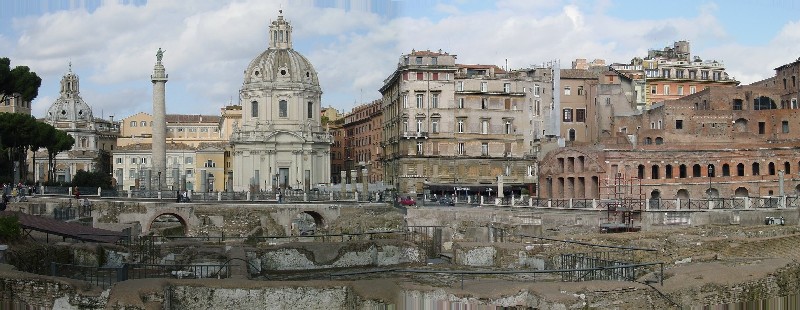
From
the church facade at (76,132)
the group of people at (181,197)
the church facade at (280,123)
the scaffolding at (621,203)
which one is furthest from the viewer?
the church facade at (76,132)

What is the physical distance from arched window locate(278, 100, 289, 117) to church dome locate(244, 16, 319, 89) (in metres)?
1.98

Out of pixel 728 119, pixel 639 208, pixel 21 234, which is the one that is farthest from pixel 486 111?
pixel 21 234

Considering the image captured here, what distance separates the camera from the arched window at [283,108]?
93312 millimetres

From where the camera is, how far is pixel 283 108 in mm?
93500

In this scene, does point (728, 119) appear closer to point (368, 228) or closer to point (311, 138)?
point (368, 228)

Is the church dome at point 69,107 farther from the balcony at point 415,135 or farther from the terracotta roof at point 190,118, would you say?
the balcony at point 415,135

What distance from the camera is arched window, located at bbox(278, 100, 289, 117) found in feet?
306

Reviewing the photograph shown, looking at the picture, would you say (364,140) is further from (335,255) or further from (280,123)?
(335,255)

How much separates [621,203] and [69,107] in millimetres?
98242

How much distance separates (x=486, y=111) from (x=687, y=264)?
173 feet

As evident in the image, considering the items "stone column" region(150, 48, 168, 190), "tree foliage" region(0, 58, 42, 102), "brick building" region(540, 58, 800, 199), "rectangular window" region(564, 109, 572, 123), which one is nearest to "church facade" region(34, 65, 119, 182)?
"stone column" region(150, 48, 168, 190)

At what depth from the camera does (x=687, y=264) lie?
2316 centimetres

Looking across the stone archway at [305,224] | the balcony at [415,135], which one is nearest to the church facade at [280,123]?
the balcony at [415,135]

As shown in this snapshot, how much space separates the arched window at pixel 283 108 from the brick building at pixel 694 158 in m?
34.8
